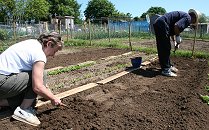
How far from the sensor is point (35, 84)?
3.30 m

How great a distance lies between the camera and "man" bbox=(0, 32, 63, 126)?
3.35 metres

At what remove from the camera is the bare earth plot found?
12.0ft

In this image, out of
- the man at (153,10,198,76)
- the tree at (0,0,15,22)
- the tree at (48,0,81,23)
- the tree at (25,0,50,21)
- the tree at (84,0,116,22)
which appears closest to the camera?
the man at (153,10,198,76)

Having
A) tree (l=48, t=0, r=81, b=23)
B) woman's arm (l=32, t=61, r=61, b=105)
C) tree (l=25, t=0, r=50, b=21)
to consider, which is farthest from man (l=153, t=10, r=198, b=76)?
tree (l=48, t=0, r=81, b=23)

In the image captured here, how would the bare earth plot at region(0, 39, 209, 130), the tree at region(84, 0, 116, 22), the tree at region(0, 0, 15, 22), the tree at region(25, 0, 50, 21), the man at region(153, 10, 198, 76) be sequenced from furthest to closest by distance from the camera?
the tree at region(84, 0, 116, 22) → the tree at region(25, 0, 50, 21) → the tree at region(0, 0, 15, 22) → the man at region(153, 10, 198, 76) → the bare earth plot at region(0, 39, 209, 130)

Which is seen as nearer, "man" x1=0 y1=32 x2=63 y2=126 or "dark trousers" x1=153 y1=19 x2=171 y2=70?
"man" x1=0 y1=32 x2=63 y2=126

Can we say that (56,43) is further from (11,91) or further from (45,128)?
(45,128)

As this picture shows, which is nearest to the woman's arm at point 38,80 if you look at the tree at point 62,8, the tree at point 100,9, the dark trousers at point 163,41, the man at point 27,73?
the man at point 27,73

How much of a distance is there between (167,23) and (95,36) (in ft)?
55.3

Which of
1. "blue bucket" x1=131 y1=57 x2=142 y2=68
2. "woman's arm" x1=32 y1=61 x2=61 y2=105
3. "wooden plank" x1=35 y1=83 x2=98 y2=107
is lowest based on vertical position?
"wooden plank" x1=35 y1=83 x2=98 y2=107

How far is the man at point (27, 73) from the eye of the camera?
335 cm

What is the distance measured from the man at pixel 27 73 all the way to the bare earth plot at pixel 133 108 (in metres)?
0.24

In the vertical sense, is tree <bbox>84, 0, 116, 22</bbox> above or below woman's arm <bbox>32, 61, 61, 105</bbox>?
above

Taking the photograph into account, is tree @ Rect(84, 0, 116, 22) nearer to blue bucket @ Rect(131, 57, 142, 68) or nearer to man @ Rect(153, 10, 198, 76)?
blue bucket @ Rect(131, 57, 142, 68)
